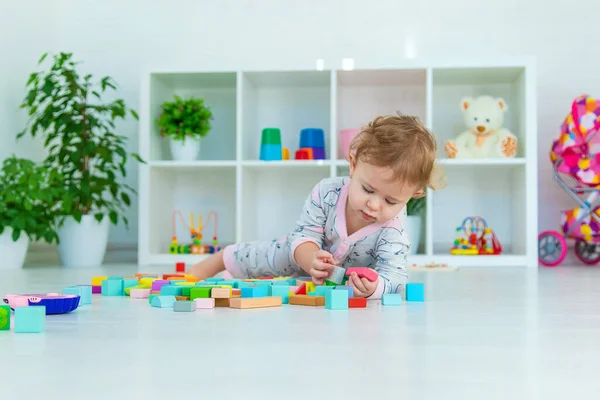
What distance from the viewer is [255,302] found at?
5.05 feet

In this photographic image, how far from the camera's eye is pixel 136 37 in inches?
151

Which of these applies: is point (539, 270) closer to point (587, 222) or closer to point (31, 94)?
point (587, 222)

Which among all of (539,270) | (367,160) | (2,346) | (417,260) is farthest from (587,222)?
(2,346)

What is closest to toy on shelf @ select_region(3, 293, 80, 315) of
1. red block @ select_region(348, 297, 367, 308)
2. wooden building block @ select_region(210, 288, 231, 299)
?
wooden building block @ select_region(210, 288, 231, 299)

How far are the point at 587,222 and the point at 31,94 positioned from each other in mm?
2444

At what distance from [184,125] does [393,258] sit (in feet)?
6.00

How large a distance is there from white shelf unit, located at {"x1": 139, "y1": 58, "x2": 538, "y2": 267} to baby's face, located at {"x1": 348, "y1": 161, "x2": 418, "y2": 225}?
5.18ft

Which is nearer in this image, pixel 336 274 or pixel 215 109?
pixel 336 274

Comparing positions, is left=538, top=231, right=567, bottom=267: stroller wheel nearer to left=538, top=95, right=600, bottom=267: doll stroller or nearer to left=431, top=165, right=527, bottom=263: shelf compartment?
left=538, top=95, right=600, bottom=267: doll stroller

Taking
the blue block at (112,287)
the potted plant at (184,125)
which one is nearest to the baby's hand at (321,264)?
the blue block at (112,287)

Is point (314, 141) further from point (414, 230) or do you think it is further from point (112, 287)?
point (112, 287)

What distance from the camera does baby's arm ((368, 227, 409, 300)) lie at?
5.82 feet

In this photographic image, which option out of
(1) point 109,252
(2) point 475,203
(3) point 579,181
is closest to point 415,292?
(3) point 579,181

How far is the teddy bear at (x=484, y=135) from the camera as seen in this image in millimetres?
3283
